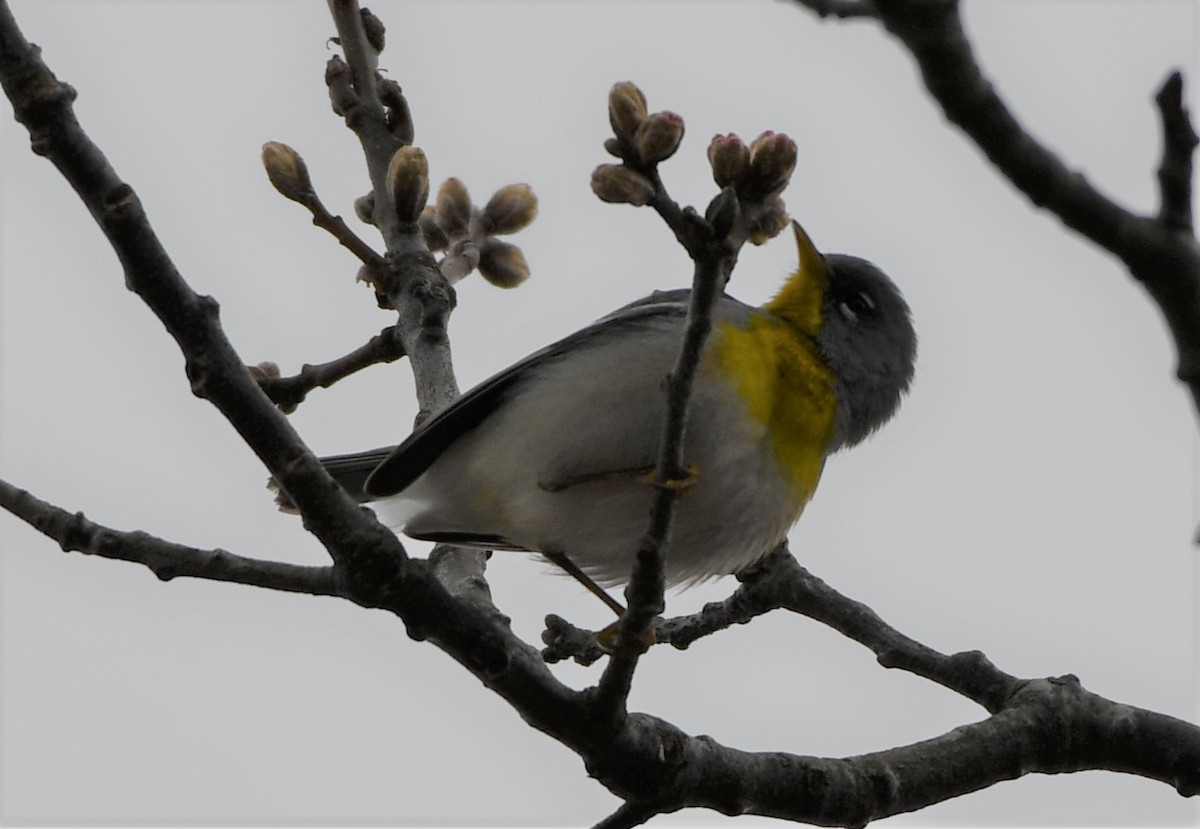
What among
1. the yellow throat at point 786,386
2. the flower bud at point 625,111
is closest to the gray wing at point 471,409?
the yellow throat at point 786,386

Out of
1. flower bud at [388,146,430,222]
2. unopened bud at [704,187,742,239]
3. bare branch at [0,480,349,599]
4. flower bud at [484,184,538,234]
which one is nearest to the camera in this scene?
unopened bud at [704,187,742,239]

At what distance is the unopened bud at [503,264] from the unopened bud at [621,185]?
2580mm

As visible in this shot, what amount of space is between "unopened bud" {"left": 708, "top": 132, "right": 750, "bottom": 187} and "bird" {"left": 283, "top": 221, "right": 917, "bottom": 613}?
138 cm

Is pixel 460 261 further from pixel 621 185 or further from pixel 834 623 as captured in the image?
pixel 621 185

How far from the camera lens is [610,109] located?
115 inches

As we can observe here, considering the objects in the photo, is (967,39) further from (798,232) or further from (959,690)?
(798,232)

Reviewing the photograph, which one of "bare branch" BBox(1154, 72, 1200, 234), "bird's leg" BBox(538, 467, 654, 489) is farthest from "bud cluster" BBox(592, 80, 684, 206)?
"bird's leg" BBox(538, 467, 654, 489)

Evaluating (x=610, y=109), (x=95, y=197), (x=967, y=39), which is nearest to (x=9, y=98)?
(x=95, y=197)

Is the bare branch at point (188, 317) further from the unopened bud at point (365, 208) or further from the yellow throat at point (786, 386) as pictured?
the unopened bud at point (365, 208)

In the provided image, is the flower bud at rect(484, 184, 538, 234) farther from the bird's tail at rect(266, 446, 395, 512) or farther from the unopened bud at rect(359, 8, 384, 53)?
the bird's tail at rect(266, 446, 395, 512)

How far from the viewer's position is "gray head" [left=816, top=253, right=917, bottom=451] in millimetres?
5160

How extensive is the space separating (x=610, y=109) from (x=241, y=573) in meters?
1.42

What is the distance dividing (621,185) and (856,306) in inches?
114

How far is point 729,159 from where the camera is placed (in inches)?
113
